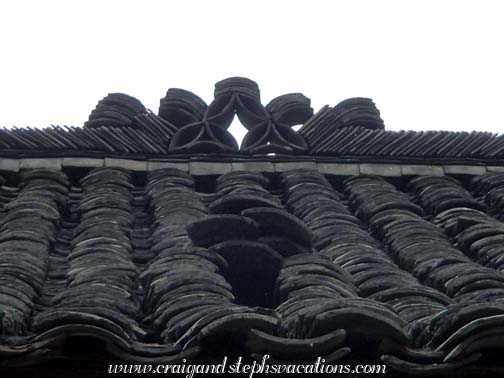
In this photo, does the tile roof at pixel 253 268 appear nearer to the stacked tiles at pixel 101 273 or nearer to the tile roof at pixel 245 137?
the stacked tiles at pixel 101 273

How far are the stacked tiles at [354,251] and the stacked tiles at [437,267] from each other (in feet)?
0.26

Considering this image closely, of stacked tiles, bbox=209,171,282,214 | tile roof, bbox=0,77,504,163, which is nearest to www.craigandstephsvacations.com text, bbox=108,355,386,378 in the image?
stacked tiles, bbox=209,171,282,214

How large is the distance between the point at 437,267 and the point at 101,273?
4.37ft

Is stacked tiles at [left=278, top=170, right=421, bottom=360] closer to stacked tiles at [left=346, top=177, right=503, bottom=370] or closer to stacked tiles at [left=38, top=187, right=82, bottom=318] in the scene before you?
stacked tiles at [left=346, top=177, right=503, bottom=370]

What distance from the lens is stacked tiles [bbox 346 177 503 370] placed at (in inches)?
151

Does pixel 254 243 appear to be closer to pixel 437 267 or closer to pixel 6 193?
pixel 437 267

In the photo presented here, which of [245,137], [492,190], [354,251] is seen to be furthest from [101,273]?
[245,137]

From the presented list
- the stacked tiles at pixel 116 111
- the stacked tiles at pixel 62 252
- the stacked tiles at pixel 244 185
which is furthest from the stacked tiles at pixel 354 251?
the stacked tiles at pixel 116 111

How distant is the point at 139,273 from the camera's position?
5.23 metres

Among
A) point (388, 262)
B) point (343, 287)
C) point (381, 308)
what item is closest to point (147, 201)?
point (388, 262)

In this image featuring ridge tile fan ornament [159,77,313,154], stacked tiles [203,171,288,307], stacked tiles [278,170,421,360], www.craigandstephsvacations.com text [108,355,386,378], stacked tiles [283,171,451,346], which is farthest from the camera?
ridge tile fan ornament [159,77,313,154]

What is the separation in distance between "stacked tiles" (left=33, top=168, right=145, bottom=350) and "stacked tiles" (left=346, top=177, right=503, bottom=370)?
31.8 inches

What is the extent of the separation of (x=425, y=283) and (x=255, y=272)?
0.66 meters

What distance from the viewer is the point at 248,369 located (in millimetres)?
3824
